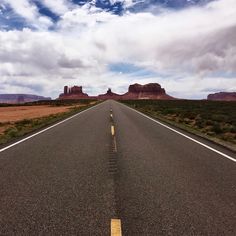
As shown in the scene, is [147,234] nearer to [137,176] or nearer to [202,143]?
[137,176]

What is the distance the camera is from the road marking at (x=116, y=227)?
3875mm

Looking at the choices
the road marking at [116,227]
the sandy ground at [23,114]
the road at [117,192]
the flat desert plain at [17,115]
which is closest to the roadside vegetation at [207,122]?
the road at [117,192]

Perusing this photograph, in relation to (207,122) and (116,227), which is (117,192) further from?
(207,122)

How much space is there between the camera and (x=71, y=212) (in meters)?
4.56

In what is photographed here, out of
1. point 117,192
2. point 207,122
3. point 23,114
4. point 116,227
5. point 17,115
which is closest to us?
point 116,227

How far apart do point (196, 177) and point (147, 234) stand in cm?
307

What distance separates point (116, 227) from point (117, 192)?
1484 millimetres

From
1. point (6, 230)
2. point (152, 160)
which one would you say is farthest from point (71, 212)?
point (152, 160)

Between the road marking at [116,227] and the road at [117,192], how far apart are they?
51 mm

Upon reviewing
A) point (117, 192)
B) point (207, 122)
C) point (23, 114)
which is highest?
point (117, 192)

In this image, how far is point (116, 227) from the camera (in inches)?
160

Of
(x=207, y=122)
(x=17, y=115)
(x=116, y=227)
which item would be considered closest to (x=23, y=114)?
(x=17, y=115)

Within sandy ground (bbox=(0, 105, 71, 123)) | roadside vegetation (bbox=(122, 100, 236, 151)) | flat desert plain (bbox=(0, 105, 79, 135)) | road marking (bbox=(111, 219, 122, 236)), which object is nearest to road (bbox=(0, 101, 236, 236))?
road marking (bbox=(111, 219, 122, 236))

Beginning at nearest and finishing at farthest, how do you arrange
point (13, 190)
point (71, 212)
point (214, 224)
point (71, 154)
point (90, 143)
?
point (214, 224), point (71, 212), point (13, 190), point (71, 154), point (90, 143)
